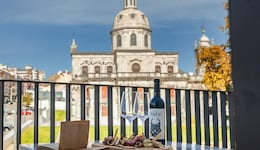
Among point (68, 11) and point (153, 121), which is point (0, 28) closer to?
point (68, 11)

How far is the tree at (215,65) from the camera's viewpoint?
790 cm

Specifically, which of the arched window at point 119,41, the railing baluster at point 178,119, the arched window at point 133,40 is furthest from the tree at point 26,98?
the arched window at point 119,41

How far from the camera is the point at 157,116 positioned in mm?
1111

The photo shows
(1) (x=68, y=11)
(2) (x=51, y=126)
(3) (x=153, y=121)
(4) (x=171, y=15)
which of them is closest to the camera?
(3) (x=153, y=121)

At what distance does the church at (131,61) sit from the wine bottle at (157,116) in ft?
95.1

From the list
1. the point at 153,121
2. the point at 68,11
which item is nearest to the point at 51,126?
the point at 153,121

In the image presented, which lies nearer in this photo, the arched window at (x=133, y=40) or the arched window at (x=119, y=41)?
the arched window at (x=133, y=40)

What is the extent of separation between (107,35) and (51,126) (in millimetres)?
34303

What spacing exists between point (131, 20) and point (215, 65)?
Answer: 27.7m

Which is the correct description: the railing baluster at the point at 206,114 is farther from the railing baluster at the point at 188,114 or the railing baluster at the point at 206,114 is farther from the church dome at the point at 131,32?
the church dome at the point at 131,32

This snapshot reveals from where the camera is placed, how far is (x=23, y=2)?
26.0 meters

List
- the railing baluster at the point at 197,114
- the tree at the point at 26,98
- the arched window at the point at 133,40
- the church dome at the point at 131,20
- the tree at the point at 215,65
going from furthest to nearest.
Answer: the church dome at the point at 131,20, the arched window at the point at 133,40, the tree at the point at 215,65, the railing baluster at the point at 197,114, the tree at the point at 26,98

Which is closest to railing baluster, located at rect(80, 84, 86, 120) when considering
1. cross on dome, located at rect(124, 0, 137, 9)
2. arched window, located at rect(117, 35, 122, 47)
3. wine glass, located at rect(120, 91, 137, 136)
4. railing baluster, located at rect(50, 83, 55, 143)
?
railing baluster, located at rect(50, 83, 55, 143)

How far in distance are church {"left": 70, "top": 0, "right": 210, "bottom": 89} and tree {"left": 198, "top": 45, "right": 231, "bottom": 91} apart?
70.4 ft
